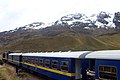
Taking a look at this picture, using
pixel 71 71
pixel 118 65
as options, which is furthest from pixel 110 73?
pixel 71 71

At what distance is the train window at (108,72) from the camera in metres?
11.8

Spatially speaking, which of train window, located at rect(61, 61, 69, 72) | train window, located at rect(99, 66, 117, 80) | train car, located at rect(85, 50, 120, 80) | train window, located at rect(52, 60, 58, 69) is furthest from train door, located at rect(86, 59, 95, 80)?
train window, located at rect(52, 60, 58, 69)

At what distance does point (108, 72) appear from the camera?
12.2 m

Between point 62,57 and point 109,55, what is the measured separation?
7.32 meters

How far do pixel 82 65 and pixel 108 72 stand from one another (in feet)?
14.3

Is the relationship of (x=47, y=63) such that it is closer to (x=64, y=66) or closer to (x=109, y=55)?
(x=64, y=66)

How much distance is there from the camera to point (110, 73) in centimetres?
1205

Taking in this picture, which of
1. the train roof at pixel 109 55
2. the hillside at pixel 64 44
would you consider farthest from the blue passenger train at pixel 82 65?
the hillside at pixel 64 44

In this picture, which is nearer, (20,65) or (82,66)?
(82,66)

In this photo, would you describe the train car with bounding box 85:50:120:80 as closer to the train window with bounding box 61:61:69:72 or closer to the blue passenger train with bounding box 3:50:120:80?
the blue passenger train with bounding box 3:50:120:80

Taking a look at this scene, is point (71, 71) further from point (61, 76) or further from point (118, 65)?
point (118, 65)

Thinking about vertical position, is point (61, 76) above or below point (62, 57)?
below

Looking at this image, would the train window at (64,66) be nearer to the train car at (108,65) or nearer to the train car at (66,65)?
the train car at (66,65)

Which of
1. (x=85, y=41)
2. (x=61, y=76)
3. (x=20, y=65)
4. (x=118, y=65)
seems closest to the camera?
(x=118, y=65)
